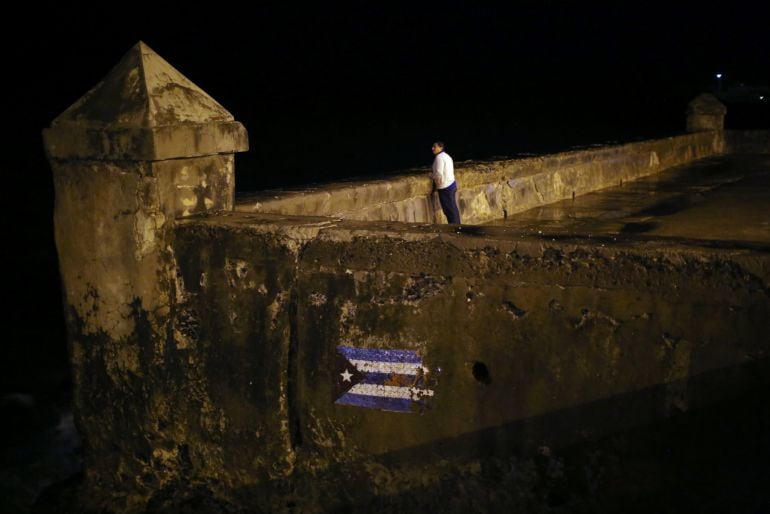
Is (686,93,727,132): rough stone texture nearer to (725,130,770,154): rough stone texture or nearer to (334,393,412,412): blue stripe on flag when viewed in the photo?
(725,130,770,154): rough stone texture

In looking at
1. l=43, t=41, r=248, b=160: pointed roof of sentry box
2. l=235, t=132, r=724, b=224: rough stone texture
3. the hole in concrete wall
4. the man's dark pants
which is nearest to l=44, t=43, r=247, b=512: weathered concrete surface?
l=43, t=41, r=248, b=160: pointed roof of sentry box

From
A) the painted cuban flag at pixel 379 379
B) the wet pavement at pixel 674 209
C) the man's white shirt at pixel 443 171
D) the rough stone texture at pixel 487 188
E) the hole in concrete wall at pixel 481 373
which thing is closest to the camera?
the hole in concrete wall at pixel 481 373

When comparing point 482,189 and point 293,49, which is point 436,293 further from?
point 293,49

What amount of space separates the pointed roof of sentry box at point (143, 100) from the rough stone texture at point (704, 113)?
53.2ft

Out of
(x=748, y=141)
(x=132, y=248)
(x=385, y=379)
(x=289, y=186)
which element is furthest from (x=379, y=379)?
(x=748, y=141)

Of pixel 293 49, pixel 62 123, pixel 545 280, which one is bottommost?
pixel 545 280

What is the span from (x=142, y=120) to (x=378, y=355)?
5.47 feet

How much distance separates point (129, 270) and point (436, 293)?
5.45ft

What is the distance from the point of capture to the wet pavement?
8.68 m

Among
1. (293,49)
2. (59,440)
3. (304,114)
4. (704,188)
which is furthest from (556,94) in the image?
(59,440)

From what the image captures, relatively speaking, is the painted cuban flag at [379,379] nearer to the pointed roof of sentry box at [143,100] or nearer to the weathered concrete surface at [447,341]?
the weathered concrete surface at [447,341]

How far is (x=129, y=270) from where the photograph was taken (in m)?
4.29

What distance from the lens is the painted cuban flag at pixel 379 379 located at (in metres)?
3.70

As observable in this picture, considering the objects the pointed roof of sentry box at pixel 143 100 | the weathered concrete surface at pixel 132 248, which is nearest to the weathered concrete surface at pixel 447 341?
the weathered concrete surface at pixel 132 248
